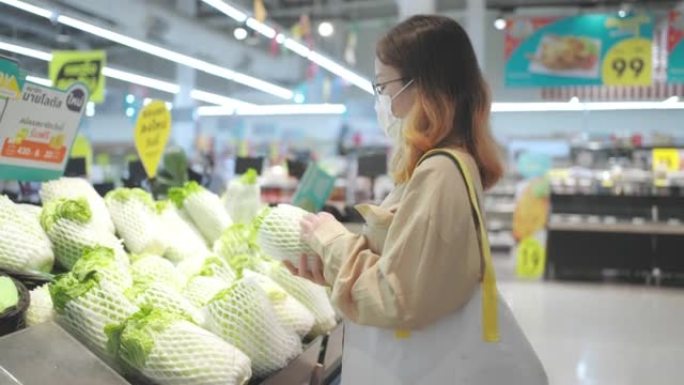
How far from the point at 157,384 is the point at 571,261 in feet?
29.0

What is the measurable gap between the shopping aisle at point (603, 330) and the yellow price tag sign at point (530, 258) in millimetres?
199

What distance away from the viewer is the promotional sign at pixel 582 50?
896 centimetres

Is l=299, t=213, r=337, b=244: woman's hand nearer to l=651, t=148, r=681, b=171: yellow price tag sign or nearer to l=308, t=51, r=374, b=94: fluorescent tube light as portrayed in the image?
l=308, t=51, r=374, b=94: fluorescent tube light

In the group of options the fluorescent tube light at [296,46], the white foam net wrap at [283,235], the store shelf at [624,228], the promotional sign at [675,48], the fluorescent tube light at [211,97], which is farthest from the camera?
the fluorescent tube light at [211,97]

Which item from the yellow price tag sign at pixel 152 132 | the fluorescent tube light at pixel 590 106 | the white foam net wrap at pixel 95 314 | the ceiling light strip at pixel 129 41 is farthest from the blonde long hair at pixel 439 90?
the fluorescent tube light at pixel 590 106

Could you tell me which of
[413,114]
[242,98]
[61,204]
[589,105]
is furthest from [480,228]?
[242,98]

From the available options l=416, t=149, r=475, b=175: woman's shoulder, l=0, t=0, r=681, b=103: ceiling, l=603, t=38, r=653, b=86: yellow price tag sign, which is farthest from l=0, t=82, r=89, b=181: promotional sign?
→ l=0, t=0, r=681, b=103: ceiling

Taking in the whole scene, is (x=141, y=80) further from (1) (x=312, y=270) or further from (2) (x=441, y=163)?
(2) (x=441, y=163)

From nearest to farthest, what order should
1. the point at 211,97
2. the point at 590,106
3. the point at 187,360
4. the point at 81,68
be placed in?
1. the point at 187,360
2. the point at 81,68
3. the point at 590,106
4. the point at 211,97

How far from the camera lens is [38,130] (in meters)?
1.74

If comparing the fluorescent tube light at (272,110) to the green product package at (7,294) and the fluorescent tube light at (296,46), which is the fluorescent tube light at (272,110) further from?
the green product package at (7,294)

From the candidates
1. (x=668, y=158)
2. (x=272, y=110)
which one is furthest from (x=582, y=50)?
(x=272, y=110)

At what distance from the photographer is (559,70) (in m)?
9.23

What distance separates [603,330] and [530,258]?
2.89m
